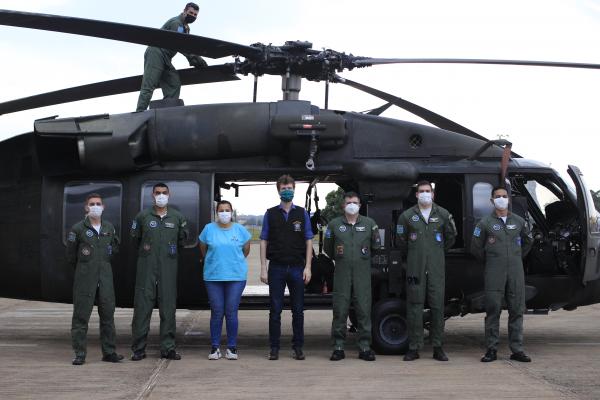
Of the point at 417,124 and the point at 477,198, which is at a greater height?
the point at 417,124

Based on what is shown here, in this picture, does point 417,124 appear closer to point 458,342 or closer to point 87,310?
point 458,342

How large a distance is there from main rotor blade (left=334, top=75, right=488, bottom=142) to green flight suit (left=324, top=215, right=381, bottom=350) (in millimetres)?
2033

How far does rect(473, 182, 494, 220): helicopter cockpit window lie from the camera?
9359 mm

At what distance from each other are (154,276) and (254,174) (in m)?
1.78

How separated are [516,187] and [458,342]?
2.06 meters

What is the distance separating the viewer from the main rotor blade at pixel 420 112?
9.90 meters

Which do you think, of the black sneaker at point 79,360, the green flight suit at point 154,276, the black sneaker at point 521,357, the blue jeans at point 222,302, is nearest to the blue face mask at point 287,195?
the blue jeans at point 222,302

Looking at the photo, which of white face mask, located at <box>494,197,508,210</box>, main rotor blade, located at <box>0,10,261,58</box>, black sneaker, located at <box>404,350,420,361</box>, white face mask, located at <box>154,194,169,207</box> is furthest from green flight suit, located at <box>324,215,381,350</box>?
main rotor blade, located at <box>0,10,261,58</box>

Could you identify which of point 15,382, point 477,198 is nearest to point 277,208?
point 477,198

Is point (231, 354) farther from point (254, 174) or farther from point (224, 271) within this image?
point (254, 174)

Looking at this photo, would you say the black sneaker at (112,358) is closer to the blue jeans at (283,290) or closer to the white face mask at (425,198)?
the blue jeans at (283,290)

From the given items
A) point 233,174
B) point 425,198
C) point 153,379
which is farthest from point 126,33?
point 425,198

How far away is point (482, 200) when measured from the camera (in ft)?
30.8

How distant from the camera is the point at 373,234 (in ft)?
28.3
